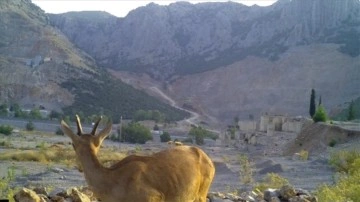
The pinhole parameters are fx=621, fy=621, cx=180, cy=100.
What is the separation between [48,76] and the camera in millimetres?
93812

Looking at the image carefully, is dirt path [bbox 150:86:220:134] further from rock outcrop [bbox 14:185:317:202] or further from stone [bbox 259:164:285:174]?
rock outcrop [bbox 14:185:317:202]

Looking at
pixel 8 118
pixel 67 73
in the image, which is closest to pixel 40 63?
pixel 67 73

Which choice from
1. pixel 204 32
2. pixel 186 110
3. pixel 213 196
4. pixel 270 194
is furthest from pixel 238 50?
pixel 213 196

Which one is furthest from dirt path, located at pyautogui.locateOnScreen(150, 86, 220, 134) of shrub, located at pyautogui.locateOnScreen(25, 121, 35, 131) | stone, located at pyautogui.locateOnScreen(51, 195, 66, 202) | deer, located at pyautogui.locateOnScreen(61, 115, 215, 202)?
deer, located at pyautogui.locateOnScreen(61, 115, 215, 202)

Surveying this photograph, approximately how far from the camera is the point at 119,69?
508 feet

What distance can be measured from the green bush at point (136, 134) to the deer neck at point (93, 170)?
62.4 metres

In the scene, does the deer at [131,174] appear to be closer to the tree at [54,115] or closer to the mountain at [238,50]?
the tree at [54,115]

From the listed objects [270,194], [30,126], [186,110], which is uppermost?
[270,194]

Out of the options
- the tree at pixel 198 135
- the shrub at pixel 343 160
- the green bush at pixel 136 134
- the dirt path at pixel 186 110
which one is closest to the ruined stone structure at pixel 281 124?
the tree at pixel 198 135

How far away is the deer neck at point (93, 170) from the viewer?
23.4 feet

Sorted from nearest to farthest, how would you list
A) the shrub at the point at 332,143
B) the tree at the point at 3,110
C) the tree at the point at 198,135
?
1. the shrub at the point at 332,143
2. the tree at the point at 198,135
3. the tree at the point at 3,110

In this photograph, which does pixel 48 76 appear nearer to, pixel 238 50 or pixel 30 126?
pixel 30 126

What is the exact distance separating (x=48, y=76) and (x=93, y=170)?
291ft

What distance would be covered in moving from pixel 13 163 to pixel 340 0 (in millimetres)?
125523
